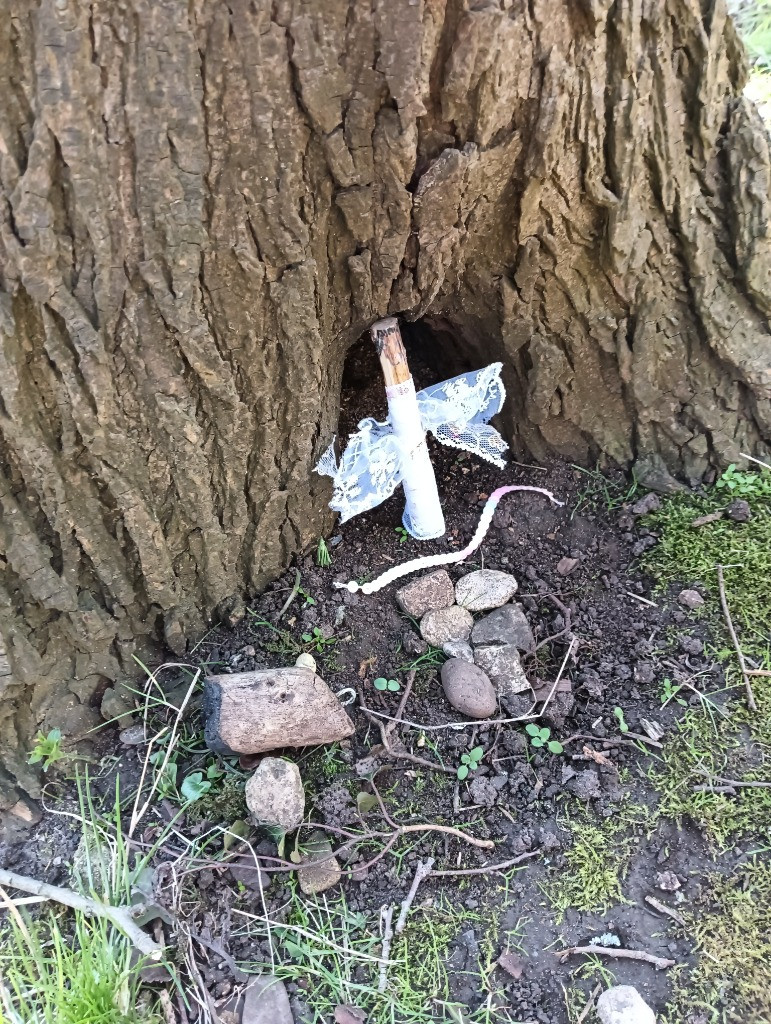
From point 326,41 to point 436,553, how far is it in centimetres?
122

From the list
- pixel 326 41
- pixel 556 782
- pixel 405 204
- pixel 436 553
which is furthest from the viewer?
pixel 436 553

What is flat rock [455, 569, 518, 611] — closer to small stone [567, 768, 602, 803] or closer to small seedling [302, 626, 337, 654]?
small seedling [302, 626, 337, 654]

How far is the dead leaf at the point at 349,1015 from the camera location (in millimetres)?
1387

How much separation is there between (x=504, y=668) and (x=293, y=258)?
1.04 meters

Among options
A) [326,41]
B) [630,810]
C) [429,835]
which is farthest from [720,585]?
[326,41]

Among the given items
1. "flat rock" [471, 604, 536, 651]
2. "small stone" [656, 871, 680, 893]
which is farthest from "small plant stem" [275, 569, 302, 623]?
"small stone" [656, 871, 680, 893]

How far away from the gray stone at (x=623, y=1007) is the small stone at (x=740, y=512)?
1.15 meters

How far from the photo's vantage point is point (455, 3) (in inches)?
53.0

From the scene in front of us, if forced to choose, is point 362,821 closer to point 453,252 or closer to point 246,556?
point 246,556

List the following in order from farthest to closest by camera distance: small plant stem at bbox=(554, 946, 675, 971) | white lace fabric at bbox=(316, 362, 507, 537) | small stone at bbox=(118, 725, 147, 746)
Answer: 1. white lace fabric at bbox=(316, 362, 507, 537)
2. small stone at bbox=(118, 725, 147, 746)
3. small plant stem at bbox=(554, 946, 675, 971)

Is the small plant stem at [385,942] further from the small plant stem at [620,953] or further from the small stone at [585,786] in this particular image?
the small stone at [585,786]

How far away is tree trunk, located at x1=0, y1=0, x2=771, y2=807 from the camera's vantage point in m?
1.29

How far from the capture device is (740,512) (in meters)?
2.00

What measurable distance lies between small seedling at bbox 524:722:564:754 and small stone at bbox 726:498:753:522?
78 cm
